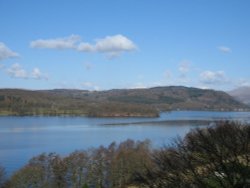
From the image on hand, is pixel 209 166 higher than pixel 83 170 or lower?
higher

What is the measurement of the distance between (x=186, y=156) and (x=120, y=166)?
99.0 ft

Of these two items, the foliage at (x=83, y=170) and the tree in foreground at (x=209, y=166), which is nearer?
the tree in foreground at (x=209, y=166)

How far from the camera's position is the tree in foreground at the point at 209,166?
8703 mm

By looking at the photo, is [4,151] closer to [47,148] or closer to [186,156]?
[47,148]

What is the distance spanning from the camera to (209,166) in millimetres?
9406

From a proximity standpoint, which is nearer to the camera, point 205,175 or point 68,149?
point 205,175

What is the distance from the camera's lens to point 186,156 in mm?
10383

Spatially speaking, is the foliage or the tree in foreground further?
the foliage

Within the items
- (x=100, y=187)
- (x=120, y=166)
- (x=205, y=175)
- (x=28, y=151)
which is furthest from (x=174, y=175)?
(x=28, y=151)

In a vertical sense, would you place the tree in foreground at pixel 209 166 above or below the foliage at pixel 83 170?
above

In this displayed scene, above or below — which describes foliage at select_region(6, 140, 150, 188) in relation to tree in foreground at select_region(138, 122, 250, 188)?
below

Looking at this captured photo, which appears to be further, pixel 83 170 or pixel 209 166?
pixel 83 170

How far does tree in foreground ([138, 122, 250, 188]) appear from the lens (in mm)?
8703

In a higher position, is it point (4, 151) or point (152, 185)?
point (152, 185)
